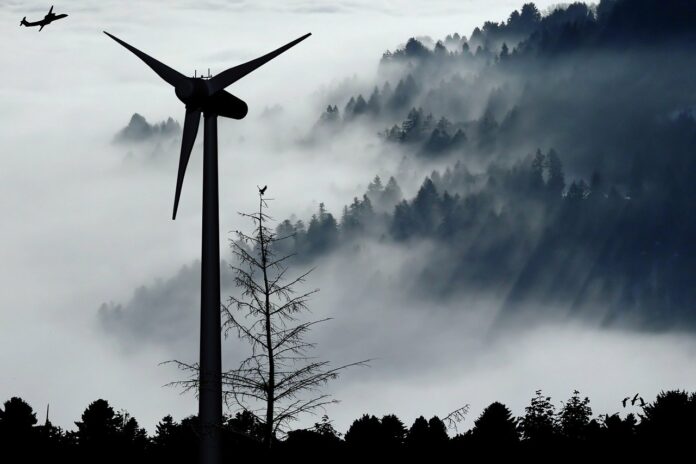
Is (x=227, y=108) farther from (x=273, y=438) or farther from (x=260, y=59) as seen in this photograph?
(x=273, y=438)

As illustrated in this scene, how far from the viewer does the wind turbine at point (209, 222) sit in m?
36.9

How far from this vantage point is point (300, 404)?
3759 centimetres

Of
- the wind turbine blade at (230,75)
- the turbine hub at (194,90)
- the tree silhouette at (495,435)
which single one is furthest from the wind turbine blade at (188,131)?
the tree silhouette at (495,435)

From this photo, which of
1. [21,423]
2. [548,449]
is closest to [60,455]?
[21,423]

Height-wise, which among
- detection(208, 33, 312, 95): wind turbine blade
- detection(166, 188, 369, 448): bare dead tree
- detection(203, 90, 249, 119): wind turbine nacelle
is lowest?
detection(166, 188, 369, 448): bare dead tree

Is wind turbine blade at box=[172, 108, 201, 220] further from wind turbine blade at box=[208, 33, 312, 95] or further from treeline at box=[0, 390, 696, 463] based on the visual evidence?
treeline at box=[0, 390, 696, 463]

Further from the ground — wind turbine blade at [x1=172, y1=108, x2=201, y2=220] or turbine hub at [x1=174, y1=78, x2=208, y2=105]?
turbine hub at [x1=174, y1=78, x2=208, y2=105]

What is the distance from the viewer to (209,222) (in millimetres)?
38500

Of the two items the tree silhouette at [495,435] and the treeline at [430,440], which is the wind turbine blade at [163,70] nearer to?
the treeline at [430,440]

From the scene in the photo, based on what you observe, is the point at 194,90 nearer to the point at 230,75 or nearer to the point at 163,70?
the point at 230,75

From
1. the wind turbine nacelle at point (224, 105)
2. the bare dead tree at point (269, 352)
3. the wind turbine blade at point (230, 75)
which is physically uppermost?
the wind turbine blade at point (230, 75)

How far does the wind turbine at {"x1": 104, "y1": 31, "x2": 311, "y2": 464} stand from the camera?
3688cm

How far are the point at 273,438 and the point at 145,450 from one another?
4289cm

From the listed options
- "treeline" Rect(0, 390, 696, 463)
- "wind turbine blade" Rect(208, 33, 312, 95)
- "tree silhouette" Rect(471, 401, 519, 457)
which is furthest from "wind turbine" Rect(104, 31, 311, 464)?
"tree silhouette" Rect(471, 401, 519, 457)
